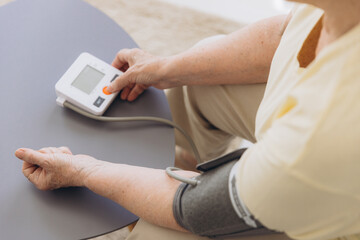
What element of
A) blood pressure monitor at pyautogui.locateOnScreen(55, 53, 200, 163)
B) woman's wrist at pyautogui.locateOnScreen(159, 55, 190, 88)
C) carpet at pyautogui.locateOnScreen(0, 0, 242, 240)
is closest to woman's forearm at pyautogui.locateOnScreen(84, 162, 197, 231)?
blood pressure monitor at pyautogui.locateOnScreen(55, 53, 200, 163)

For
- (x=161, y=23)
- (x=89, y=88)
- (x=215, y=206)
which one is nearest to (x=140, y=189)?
(x=215, y=206)

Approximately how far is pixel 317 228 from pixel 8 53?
2.39 ft

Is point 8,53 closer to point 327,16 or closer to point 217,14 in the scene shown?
point 327,16

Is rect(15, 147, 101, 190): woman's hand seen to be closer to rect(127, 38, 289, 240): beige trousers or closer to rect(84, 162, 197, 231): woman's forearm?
rect(84, 162, 197, 231): woman's forearm

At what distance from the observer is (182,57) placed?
947 mm

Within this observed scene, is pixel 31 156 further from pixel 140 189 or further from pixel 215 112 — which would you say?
pixel 215 112

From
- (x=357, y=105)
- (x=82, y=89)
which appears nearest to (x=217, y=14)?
(x=82, y=89)

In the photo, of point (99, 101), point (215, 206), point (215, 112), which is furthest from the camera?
point (215, 112)

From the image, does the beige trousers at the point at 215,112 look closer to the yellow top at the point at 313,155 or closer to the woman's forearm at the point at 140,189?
the woman's forearm at the point at 140,189

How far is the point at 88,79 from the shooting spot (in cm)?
A: 91

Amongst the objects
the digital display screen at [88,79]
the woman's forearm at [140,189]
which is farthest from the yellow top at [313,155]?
the digital display screen at [88,79]

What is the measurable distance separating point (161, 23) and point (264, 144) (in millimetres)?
1199

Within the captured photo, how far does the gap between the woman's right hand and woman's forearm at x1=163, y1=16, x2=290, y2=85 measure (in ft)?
0.07

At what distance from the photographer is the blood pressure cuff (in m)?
0.64
